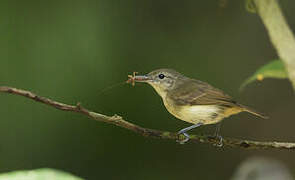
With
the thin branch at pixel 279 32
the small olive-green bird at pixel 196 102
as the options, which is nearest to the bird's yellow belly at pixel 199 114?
the small olive-green bird at pixel 196 102

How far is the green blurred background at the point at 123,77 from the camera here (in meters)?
4.85

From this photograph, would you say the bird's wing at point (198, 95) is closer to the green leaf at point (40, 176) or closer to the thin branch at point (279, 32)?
the thin branch at point (279, 32)

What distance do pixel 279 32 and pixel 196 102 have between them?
1.36 metres

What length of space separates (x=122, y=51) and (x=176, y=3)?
3.89 ft

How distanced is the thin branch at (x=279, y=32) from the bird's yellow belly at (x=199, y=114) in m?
1.12

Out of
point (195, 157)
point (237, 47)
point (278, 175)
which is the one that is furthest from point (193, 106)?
point (237, 47)

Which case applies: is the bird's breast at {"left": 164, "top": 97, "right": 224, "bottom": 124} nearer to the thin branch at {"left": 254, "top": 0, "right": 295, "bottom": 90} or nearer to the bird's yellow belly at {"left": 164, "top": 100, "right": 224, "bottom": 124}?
the bird's yellow belly at {"left": 164, "top": 100, "right": 224, "bottom": 124}

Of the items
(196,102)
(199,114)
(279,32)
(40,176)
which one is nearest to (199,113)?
(199,114)

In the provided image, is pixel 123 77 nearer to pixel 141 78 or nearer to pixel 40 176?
pixel 141 78

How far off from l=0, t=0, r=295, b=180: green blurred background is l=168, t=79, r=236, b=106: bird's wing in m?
1.74

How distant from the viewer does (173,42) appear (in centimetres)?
567

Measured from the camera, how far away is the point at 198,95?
10.6ft

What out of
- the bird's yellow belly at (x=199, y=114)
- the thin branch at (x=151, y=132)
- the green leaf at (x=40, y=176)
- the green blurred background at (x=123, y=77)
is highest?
the green blurred background at (x=123, y=77)

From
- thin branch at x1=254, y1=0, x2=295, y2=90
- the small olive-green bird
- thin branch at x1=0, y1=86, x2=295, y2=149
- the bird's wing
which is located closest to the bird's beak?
the small olive-green bird
